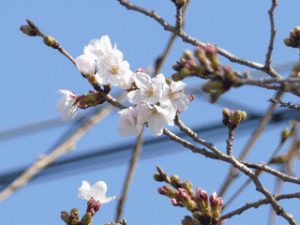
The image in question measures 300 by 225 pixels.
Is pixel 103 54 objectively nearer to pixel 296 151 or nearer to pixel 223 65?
pixel 223 65

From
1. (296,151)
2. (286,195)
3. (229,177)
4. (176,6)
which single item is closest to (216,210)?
(286,195)

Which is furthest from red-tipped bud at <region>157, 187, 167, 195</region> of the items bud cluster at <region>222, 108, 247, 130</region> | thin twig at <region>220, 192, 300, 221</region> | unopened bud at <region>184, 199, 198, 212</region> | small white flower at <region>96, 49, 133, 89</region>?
small white flower at <region>96, 49, 133, 89</region>

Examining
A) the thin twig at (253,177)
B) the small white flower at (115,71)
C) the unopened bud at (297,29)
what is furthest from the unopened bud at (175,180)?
the unopened bud at (297,29)

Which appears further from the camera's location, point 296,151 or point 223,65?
point 296,151

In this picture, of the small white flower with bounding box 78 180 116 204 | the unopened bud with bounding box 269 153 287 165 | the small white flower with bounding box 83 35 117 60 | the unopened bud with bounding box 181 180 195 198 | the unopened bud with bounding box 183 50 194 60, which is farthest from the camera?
the unopened bud with bounding box 269 153 287 165

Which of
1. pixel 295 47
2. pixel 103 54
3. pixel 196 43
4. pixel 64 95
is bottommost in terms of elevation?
pixel 64 95

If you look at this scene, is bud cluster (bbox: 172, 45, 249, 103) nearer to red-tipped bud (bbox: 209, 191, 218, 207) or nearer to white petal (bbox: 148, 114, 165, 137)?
white petal (bbox: 148, 114, 165, 137)

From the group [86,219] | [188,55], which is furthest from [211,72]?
[86,219]
